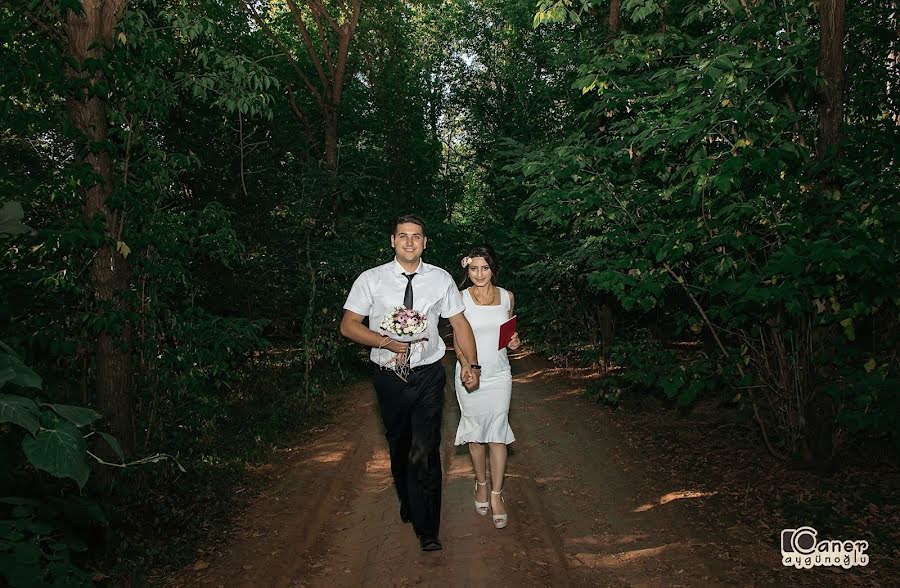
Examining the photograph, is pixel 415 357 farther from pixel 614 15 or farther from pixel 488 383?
pixel 614 15

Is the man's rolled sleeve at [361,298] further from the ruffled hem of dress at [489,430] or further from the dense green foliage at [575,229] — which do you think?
the dense green foliage at [575,229]

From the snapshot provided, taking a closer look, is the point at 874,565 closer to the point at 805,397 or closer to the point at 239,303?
the point at 805,397

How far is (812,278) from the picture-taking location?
5070mm

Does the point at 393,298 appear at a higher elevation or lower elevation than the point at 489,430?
higher

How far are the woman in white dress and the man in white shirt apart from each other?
50 cm

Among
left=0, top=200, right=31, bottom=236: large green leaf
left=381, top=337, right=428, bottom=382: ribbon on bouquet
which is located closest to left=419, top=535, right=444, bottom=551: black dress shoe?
left=381, top=337, right=428, bottom=382: ribbon on bouquet

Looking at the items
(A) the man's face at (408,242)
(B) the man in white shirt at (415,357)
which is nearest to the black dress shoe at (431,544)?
(B) the man in white shirt at (415,357)

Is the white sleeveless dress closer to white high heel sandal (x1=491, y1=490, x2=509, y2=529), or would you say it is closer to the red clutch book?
the red clutch book

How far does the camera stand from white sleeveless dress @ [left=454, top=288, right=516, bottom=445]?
18.7ft

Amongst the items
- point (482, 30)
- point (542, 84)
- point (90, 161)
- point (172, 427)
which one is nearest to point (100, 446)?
point (172, 427)

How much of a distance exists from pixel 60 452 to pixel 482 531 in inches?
179

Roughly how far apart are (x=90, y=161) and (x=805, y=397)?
7.55 m

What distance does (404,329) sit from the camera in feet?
15.8

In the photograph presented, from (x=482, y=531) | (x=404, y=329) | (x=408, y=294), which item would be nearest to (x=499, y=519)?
(x=482, y=531)
